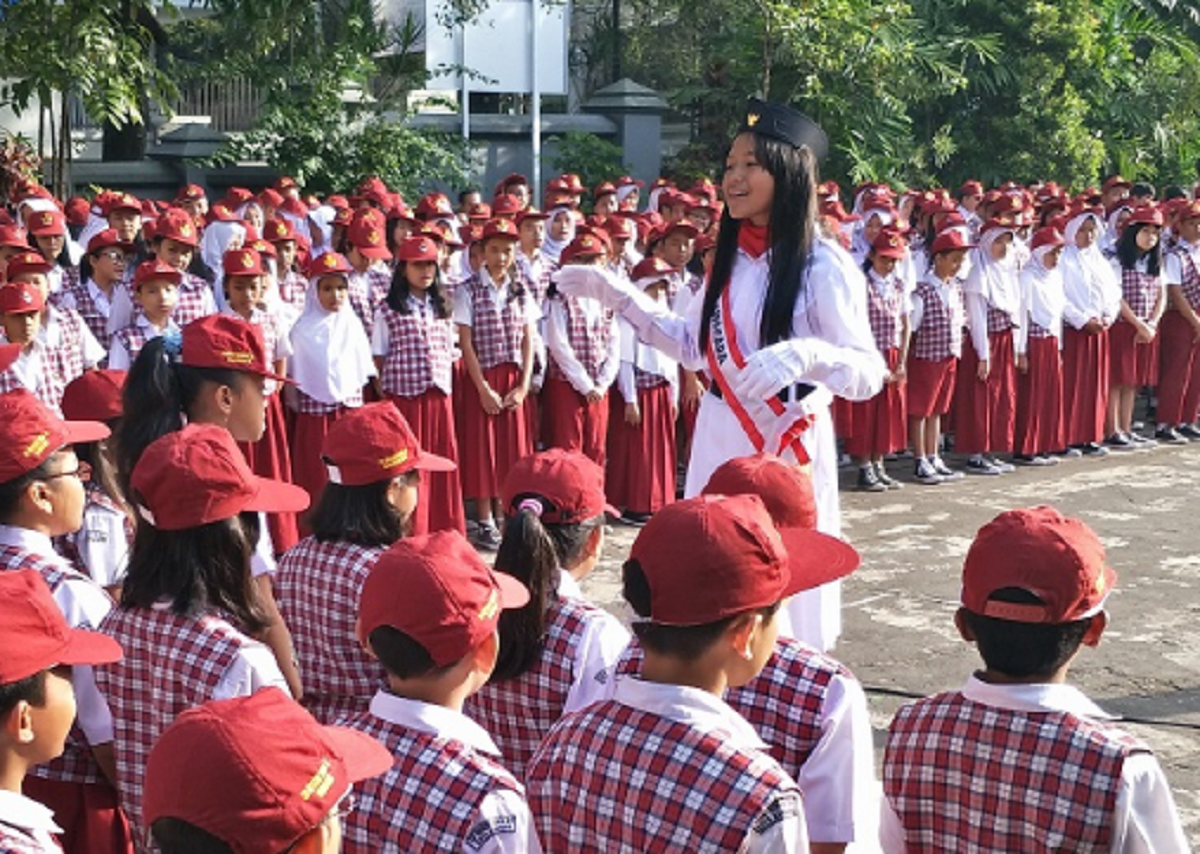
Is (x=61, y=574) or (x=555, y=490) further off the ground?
(x=555, y=490)

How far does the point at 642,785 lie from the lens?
8.81ft

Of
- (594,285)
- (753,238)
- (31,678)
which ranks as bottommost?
(31,678)

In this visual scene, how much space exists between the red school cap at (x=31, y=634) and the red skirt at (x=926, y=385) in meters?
8.64

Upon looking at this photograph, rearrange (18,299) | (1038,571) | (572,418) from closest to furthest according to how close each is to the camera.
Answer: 1. (1038,571)
2. (18,299)
3. (572,418)

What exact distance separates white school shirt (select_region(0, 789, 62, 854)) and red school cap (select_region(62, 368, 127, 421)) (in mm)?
2855

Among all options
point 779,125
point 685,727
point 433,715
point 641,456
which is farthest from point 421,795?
point 641,456

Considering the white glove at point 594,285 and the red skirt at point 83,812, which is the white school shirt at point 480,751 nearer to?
the red skirt at point 83,812

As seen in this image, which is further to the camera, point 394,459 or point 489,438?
point 489,438

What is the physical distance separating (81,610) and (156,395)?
133cm

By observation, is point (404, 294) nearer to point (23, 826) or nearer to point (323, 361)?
point (323, 361)

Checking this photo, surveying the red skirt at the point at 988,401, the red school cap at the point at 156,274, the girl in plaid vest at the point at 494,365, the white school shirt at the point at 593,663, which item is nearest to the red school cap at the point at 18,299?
the red school cap at the point at 156,274

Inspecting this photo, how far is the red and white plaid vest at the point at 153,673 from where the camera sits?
3434 millimetres

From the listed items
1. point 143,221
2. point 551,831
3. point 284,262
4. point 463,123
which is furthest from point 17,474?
point 463,123

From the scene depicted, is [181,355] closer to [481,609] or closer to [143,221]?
[481,609]
